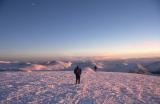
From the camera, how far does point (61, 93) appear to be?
17.4 m

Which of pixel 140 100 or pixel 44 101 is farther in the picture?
pixel 140 100

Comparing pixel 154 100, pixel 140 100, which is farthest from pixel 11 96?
pixel 154 100

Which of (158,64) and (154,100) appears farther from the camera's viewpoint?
(158,64)

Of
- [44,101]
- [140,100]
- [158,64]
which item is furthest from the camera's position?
[158,64]

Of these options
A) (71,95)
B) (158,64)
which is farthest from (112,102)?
(158,64)

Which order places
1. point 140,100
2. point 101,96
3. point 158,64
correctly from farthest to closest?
point 158,64 < point 101,96 < point 140,100

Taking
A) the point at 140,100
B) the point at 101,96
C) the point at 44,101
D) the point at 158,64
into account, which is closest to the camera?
the point at 44,101

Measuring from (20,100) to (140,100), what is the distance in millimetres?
9039

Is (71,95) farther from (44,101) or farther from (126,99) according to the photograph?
(126,99)

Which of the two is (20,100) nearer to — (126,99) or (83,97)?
(83,97)

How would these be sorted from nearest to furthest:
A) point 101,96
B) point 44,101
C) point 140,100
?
point 44,101, point 140,100, point 101,96

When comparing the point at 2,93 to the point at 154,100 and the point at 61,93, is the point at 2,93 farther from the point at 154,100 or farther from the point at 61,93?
the point at 154,100

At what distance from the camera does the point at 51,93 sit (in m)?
17.3

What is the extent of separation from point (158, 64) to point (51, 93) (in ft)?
233
